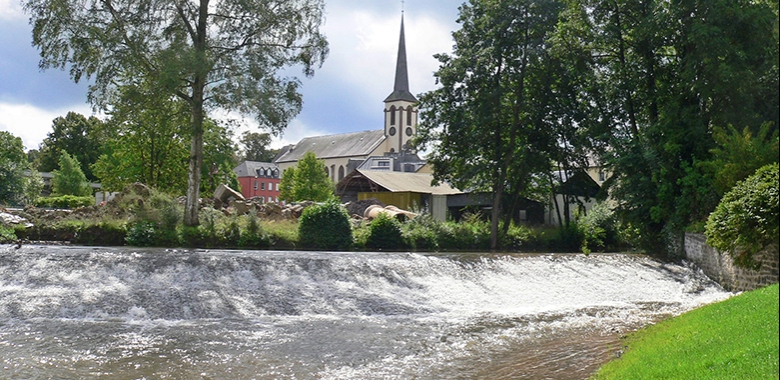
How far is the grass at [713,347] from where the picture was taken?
261 inches

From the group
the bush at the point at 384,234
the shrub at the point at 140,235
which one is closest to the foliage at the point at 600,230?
the bush at the point at 384,234

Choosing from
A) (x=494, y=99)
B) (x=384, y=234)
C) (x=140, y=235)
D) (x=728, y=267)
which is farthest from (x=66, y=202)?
(x=728, y=267)

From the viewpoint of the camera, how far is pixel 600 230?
29.6m

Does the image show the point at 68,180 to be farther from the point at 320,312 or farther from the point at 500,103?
the point at 320,312

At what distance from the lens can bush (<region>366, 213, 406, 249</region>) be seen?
81.0 ft

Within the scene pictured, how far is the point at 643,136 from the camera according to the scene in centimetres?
2412

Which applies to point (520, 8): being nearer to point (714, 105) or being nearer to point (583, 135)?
point (583, 135)

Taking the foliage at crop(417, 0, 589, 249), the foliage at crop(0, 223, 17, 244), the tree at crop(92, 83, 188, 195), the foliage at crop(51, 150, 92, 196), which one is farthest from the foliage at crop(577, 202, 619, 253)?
the foliage at crop(51, 150, 92, 196)

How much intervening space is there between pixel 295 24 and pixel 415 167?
60.0 meters

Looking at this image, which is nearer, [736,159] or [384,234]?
[736,159]

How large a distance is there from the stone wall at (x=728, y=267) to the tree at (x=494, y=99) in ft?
29.5

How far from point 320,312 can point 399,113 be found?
9499 cm

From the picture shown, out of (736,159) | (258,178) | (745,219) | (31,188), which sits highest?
(258,178)

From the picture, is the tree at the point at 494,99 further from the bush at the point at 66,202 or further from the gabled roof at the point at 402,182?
the bush at the point at 66,202
